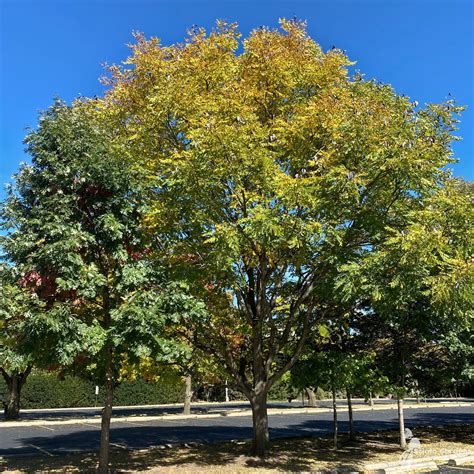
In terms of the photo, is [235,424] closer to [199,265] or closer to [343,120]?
[199,265]

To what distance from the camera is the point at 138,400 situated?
34406 mm

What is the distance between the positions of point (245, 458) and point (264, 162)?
728 cm

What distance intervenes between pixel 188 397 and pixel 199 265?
57.3ft

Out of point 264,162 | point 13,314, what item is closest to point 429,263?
point 264,162

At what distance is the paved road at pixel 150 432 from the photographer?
1430 centimetres

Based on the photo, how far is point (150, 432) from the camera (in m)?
18.1

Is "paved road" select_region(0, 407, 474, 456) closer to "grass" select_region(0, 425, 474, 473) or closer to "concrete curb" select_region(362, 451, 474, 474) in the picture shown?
"grass" select_region(0, 425, 474, 473)

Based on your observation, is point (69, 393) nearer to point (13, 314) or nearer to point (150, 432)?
point (150, 432)

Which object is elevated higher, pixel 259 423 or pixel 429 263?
pixel 429 263

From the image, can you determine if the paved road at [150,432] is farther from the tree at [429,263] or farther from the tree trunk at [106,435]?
the tree at [429,263]

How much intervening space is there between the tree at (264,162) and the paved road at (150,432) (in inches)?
A: 220

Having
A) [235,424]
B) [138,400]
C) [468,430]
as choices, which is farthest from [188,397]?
[468,430]

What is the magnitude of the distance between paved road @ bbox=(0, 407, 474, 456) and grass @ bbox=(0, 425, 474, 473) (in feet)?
5.44

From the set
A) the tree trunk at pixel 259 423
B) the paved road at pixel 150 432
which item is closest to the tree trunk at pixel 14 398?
the paved road at pixel 150 432
